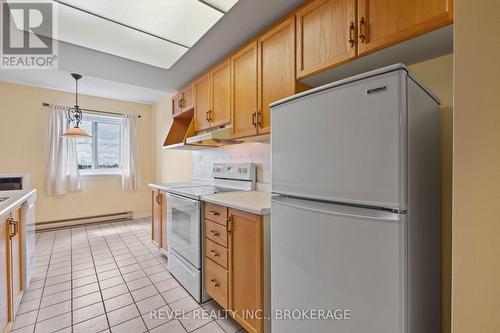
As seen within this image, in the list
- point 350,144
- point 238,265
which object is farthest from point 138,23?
→ point 238,265

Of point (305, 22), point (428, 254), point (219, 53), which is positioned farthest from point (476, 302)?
point (219, 53)

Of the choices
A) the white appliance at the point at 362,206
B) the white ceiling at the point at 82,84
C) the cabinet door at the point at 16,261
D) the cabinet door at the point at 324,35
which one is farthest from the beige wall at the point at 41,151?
the white appliance at the point at 362,206

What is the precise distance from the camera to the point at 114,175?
461 cm

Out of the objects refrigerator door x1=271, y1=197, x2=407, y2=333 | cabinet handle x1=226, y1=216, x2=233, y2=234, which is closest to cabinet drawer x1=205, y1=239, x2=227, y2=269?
cabinet handle x1=226, y1=216, x2=233, y2=234

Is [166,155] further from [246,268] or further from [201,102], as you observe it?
[246,268]

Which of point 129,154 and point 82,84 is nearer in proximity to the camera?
point 82,84

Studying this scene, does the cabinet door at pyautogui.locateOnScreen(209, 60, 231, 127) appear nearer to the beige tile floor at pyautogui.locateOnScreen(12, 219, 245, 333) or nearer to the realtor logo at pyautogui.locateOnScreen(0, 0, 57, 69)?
the realtor logo at pyautogui.locateOnScreen(0, 0, 57, 69)

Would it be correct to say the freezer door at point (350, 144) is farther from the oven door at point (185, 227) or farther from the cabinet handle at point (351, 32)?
the oven door at point (185, 227)

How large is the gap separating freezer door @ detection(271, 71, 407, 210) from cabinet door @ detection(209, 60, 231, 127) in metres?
1.16

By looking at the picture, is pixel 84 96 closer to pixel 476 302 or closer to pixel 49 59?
pixel 49 59

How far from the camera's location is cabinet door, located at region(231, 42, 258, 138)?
186cm

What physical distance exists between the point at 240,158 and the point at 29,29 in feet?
6.66

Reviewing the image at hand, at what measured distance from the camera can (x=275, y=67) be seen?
1.69m

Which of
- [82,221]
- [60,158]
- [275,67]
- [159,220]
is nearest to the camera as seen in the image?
[275,67]
